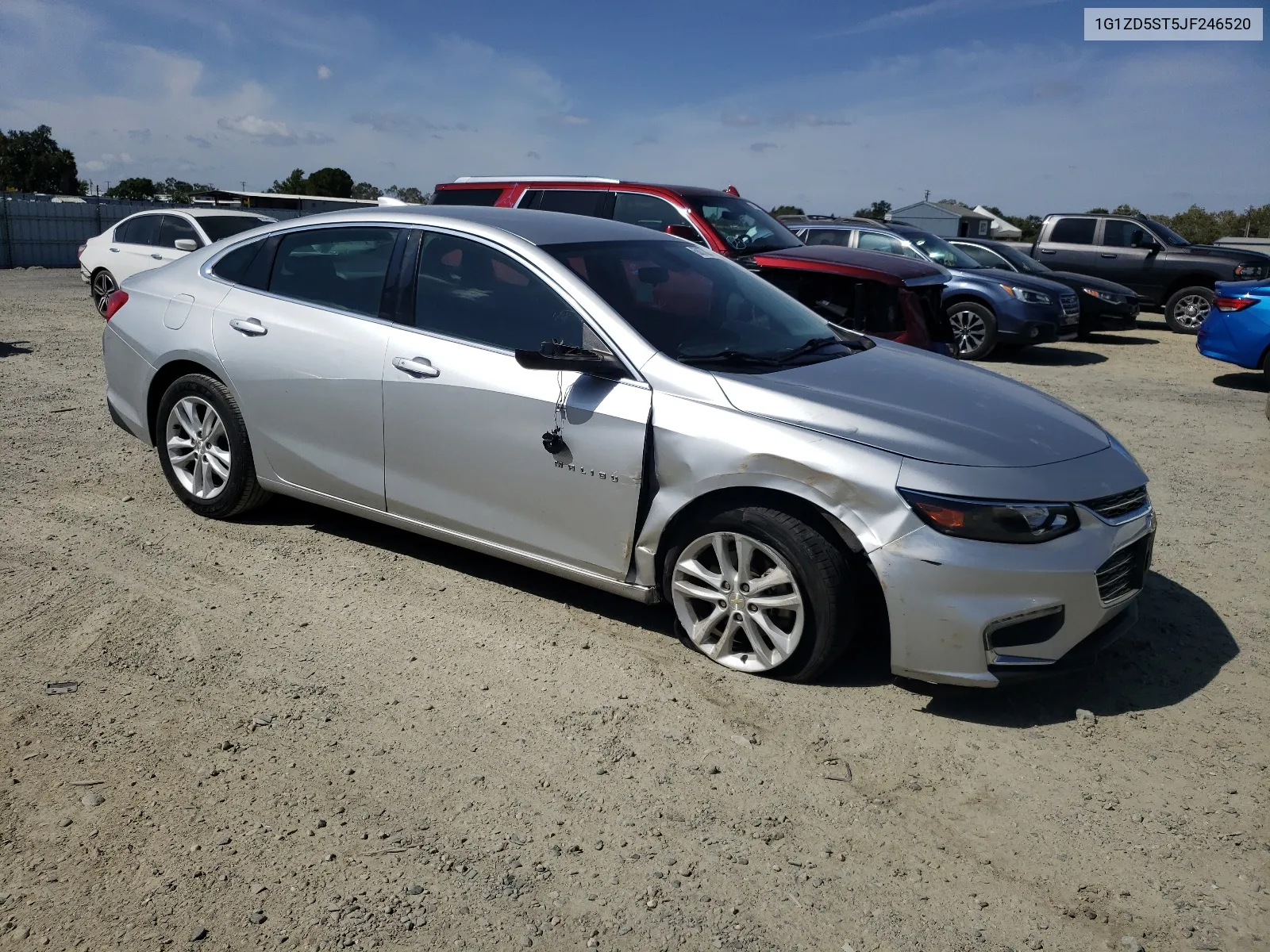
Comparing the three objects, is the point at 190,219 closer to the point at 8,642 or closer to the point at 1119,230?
the point at 8,642

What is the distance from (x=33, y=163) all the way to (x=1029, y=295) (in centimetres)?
5818

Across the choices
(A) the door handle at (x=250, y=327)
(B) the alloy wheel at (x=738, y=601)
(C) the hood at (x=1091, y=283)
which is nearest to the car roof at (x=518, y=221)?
(A) the door handle at (x=250, y=327)

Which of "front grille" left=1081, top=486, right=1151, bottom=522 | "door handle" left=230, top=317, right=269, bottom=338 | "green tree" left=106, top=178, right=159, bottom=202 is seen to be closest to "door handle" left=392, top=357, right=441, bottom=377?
"door handle" left=230, top=317, right=269, bottom=338

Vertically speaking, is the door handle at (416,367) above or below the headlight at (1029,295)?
below

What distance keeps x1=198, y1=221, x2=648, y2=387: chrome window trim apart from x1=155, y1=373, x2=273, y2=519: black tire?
537mm

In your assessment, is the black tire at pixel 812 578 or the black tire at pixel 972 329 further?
the black tire at pixel 972 329

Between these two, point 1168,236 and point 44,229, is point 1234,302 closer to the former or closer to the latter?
point 1168,236

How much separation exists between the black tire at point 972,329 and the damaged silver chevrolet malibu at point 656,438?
8.74m

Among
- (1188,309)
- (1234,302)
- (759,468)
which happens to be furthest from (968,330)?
(759,468)

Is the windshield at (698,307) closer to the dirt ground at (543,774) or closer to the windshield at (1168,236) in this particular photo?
the dirt ground at (543,774)

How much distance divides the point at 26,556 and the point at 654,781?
11.3 ft

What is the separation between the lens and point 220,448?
5.45 meters

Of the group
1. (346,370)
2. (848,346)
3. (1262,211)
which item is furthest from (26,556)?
(1262,211)

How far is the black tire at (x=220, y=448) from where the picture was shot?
17.3 feet
